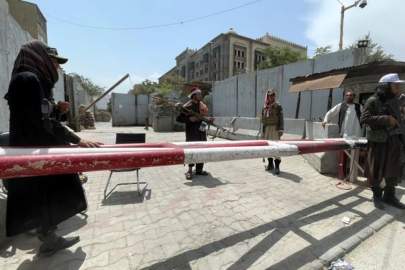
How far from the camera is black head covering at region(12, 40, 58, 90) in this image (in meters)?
1.96

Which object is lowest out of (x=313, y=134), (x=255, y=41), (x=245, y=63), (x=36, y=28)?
(x=313, y=134)

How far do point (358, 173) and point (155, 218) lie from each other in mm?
4350

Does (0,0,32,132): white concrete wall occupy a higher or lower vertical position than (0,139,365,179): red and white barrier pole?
higher

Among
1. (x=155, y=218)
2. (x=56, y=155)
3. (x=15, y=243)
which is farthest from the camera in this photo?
(x=155, y=218)

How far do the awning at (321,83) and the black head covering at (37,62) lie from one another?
6560 mm

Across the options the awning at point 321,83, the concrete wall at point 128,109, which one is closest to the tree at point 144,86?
the concrete wall at point 128,109

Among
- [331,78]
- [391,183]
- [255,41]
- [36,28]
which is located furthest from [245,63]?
[391,183]

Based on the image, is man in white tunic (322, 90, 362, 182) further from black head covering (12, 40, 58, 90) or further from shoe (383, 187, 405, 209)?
black head covering (12, 40, 58, 90)

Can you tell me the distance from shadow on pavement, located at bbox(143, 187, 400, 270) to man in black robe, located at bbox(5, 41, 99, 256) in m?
0.99

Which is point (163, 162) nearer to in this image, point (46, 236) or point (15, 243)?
point (46, 236)

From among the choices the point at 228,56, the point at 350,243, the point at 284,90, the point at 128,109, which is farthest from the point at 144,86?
Answer: the point at 350,243

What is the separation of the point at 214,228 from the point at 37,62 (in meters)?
2.47

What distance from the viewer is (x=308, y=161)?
6277 millimetres

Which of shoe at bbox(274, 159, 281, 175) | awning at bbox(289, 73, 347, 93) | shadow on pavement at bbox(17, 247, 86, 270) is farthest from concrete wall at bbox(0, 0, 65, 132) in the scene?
awning at bbox(289, 73, 347, 93)
